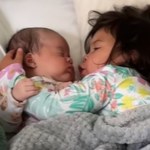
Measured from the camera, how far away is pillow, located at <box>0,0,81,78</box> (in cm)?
145

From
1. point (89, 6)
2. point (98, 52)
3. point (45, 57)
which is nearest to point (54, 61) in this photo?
point (45, 57)

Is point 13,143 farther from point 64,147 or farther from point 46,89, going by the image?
point 46,89

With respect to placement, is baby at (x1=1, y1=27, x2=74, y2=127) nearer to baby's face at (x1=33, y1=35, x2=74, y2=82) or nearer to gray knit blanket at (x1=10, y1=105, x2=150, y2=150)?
baby's face at (x1=33, y1=35, x2=74, y2=82)

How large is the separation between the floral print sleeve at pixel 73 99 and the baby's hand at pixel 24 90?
26mm

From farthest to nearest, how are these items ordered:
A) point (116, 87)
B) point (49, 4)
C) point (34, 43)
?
point (49, 4)
point (34, 43)
point (116, 87)

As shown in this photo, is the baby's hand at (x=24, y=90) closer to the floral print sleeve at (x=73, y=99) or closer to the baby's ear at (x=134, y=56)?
the floral print sleeve at (x=73, y=99)

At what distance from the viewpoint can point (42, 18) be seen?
58.1 inches

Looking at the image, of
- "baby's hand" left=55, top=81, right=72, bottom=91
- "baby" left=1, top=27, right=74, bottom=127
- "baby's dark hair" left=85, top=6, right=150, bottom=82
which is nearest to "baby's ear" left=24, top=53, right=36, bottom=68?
"baby" left=1, top=27, right=74, bottom=127

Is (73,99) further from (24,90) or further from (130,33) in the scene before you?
(130,33)

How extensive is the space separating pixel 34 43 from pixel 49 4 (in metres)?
0.22

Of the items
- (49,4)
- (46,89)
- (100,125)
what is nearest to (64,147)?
(100,125)

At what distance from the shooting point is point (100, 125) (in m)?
1.02

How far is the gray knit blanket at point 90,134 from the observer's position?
0.98 meters

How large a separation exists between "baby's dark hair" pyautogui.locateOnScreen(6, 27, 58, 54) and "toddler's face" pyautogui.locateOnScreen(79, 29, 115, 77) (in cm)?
14
